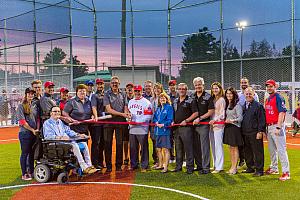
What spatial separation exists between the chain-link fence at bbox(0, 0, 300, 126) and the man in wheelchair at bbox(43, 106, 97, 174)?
11.0 meters

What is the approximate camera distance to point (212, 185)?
7.10 metres

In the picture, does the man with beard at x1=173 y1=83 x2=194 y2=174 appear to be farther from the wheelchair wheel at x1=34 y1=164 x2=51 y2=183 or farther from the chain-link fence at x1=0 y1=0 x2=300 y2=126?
the chain-link fence at x1=0 y1=0 x2=300 y2=126

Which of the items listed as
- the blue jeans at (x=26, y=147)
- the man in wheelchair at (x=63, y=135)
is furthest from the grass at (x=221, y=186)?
the blue jeans at (x=26, y=147)

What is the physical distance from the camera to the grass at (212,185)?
6402mm

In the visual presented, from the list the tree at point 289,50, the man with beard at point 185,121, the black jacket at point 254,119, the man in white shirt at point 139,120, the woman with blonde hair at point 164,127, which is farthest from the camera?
the tree at point 289,50

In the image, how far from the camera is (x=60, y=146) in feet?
24.5

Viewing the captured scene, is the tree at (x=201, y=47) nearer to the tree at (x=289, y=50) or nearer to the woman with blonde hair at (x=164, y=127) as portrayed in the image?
the tree at (x=289, y=50)

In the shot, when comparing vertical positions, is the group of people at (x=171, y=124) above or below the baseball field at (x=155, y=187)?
above

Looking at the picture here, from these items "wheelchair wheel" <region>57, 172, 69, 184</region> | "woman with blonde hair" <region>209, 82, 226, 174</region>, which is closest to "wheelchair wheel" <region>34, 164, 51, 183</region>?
"wheelchair wheel" <region>57, 172, 69, 184</region>

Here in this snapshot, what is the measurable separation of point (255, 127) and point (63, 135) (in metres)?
3.72

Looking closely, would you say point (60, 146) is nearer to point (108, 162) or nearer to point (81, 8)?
point (108, 162)

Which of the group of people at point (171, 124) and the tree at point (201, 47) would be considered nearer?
the group of people at point (171, 124)

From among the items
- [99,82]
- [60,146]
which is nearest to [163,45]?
[99,82]

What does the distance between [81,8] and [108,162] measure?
13.3 metres
